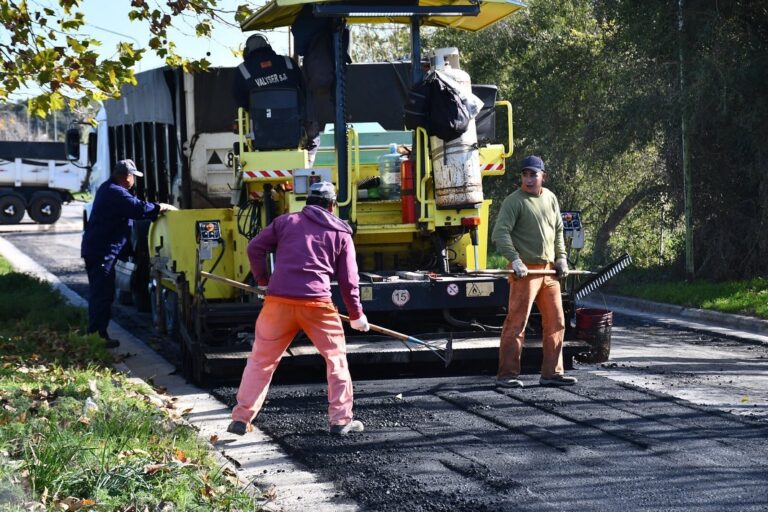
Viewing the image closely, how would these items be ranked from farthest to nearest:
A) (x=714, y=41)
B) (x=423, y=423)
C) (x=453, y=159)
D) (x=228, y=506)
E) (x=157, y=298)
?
(x=714, y=41), (x=157, y=298), (x=453, y=159), (x=423, y=423), (x=228, y=506)

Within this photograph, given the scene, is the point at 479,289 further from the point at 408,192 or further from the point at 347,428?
the point at 347,428

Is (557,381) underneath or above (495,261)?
underneath

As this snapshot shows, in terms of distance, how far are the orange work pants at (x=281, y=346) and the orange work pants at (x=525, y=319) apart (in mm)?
2137

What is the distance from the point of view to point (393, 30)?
84.6 ft

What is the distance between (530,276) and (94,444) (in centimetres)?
434

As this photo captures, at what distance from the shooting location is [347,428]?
8.20 metres

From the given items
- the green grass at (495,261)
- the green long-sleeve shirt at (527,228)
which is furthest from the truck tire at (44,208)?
the green long-sleeve shirt at (527,228)

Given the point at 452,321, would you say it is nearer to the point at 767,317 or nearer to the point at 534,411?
the point at 534,411

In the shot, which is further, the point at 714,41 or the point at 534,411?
the point at 714,41

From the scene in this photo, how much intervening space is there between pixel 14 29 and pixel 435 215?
421cm

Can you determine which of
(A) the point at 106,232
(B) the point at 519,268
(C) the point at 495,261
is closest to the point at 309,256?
(B) the point at 519,268

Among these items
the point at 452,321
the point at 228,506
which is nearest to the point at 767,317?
the point at 452,321

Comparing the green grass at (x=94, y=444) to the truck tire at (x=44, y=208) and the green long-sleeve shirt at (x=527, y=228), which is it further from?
the truck tire at (x=44, y=208)

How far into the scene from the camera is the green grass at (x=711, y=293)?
15.2 meters
